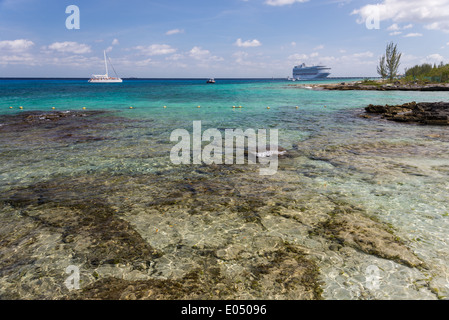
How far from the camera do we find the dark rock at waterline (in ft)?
70.2

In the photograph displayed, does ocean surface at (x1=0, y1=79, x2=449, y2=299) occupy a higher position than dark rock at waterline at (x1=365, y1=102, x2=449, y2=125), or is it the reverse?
dark rock at waterline at (x1=365, y1=102, x2=449, y2=125)

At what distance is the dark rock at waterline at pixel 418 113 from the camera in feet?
70.2

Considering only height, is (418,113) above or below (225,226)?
above

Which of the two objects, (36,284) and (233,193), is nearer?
(36,284)

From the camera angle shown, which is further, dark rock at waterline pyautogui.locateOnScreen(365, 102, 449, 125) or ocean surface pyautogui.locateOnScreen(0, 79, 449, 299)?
dark rock at waterline pyautogui.locateOnScreen(365, 102, 449, 125)

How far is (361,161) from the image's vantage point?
38.7ft

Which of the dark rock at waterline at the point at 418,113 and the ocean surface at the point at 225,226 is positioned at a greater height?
the dark rock at waterline at the point at 418,113

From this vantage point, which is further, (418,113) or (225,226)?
(418,113)

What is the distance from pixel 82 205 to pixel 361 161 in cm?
1118

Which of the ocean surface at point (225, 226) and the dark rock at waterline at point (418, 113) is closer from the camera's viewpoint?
the ocean surface at point (225, 226)

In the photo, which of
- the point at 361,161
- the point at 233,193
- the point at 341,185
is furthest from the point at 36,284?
the point at 361,161

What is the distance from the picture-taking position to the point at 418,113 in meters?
23.5
